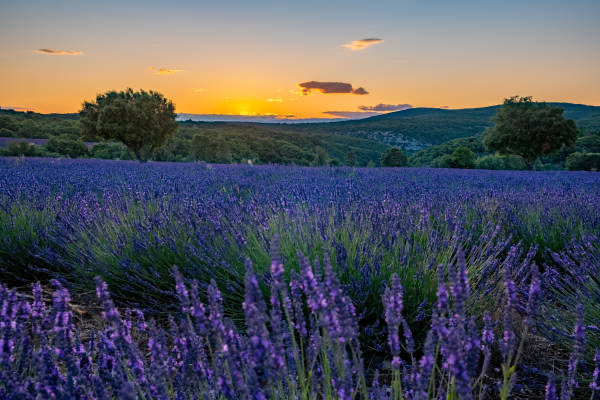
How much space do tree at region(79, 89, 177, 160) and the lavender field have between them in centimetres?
1890

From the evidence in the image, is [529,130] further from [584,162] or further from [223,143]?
[223,143]

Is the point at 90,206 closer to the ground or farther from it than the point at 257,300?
closer to the ground

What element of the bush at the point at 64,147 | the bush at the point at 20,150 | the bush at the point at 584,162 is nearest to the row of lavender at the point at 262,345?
Result: the bush at the point at 20,150

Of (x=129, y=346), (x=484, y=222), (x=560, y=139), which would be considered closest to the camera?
(x=129, y=346)

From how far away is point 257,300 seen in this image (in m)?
0.83

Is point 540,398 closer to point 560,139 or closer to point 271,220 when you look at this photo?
point 271,220

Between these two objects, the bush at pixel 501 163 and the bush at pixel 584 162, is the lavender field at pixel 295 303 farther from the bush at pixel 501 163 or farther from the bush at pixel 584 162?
the bush at pixel 501 163

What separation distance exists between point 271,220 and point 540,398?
5.84 feet

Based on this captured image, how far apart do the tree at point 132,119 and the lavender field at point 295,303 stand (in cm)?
1890

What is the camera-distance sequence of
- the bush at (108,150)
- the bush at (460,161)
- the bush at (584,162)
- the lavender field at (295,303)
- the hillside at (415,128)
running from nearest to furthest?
the lavender field at (295,303)
the bush at (584,162)
the bush at (108,150)
the bush at (460,161)
the hillside at (415,128)

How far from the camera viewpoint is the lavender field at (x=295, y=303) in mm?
929

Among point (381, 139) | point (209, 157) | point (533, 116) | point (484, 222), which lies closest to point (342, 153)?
point (381, 139)

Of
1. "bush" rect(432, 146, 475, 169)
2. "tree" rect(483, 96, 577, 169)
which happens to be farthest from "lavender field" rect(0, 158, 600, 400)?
"bush" rect(432, 146, 475, 169)

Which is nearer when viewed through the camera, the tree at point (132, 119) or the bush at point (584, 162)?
the tree at point (132, 119)
